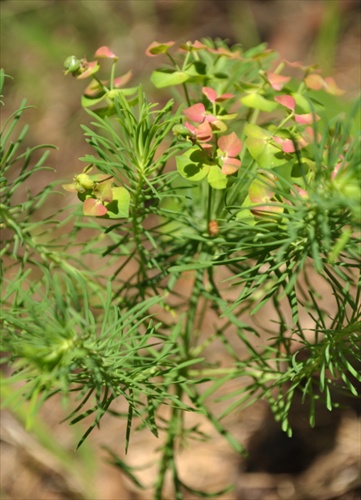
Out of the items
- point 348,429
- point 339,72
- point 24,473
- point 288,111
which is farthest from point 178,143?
point 339,72

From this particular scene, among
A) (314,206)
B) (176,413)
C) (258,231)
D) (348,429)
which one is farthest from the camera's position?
(348,429)

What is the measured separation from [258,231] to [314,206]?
0.12m

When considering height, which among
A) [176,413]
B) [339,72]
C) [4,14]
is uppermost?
[4,14]

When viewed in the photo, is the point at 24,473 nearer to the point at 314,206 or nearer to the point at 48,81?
the point at 314,206

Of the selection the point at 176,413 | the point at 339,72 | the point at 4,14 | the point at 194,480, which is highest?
the point at 4,14

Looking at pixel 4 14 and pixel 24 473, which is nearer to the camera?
pixel 24 473

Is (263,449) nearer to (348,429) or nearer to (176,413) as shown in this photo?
(348,429)

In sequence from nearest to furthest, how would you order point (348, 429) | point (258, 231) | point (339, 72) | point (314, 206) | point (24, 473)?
point (314, 206) → point (258, 231) → point (348, 429) → point (24, 473) → point (339, 72)

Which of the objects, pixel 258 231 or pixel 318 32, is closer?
pixel 258 231

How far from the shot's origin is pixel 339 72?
2.47 m

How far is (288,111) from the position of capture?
0.86 m

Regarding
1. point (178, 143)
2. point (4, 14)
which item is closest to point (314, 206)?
point (178, 143)

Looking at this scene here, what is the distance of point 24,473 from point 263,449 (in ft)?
1.97

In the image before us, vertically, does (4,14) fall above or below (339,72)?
above
